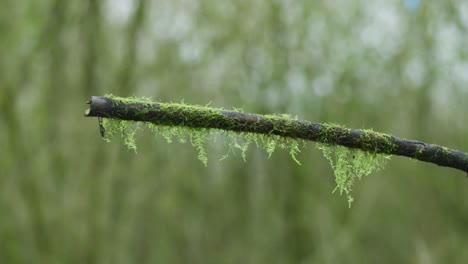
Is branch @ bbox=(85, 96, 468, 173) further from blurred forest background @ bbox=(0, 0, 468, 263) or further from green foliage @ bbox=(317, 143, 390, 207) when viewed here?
blurred forest background @ bbox=(0, 0, 468, 263)

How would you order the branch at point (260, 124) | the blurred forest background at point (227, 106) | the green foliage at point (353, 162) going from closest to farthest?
1. the branch at point (260, 124)
2. the green foliage at point (353, 162)
3. the blurred forest background at point (227, 106)

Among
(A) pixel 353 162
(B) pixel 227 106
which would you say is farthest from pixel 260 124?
(B) pixel 227 106

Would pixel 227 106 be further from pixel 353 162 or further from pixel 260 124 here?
pixel 260 124

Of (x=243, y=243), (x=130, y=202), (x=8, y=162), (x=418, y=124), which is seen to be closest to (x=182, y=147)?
(x=130, y=202)

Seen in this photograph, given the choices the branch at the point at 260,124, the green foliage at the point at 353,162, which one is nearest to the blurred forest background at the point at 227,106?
the green foliage at the point at 353,162

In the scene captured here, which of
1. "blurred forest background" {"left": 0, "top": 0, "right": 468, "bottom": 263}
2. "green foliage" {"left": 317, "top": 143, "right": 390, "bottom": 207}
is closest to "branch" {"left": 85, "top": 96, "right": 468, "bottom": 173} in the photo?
"green foliage" {"left": 317, "top": 143, "right": 390, "bottom": 207}

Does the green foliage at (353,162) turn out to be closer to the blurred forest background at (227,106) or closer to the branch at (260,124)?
the branch at (260,124)
